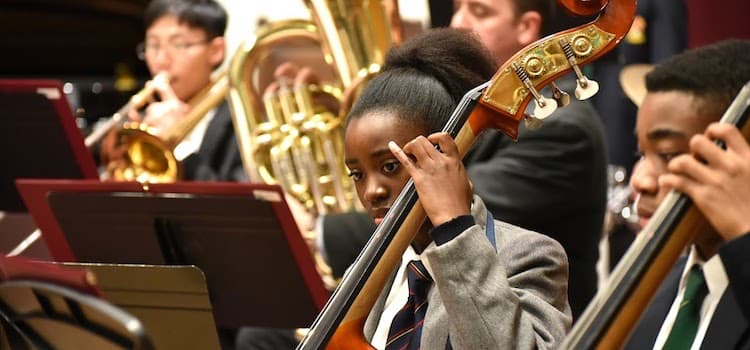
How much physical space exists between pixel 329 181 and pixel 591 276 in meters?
0.77

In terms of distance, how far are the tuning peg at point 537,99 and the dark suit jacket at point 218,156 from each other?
1.94 meters

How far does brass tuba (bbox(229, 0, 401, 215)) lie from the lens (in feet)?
9.39

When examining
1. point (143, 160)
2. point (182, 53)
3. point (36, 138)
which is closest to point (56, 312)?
point (36, 138)

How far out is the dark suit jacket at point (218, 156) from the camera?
3.38 meters

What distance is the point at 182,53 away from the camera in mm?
3523

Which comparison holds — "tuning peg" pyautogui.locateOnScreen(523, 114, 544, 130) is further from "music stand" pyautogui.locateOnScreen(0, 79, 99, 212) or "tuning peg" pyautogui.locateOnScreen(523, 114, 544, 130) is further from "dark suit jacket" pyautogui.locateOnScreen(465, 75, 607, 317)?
"music stand" pyautogui.locateOnScreen(0, 79, 99, 212)

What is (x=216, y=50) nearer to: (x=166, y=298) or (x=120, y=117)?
(x=120, y=117)

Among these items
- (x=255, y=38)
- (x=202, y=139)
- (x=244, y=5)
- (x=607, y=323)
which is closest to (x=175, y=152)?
(x=202, y=139)

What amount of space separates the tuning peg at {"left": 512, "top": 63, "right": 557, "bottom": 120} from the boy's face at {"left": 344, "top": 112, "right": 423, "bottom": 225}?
0.22 metres

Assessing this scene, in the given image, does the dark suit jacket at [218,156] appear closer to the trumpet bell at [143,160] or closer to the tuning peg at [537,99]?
the trumpet bell at [143,160]

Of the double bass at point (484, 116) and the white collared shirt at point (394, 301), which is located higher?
the double bass at point (484, 116)

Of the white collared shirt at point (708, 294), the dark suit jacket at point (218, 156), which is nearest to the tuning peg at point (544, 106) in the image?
the white collared shirt at point (708, 294)

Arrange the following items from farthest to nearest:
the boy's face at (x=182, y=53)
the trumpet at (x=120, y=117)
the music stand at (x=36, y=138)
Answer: the boy's face at (x=182, y=53)
the trumpet at (x=120, y=117)
the music stand at (x=36, y=138)

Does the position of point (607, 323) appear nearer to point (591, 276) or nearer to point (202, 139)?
point (591, 276)
